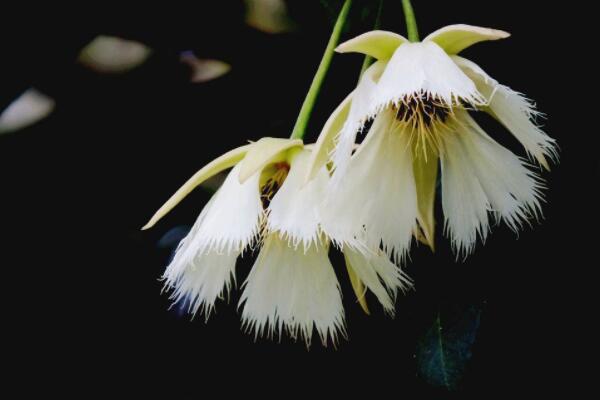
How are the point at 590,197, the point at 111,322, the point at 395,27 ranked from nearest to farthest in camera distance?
the point at 590,197, the point at 395,27, the point at 111,322

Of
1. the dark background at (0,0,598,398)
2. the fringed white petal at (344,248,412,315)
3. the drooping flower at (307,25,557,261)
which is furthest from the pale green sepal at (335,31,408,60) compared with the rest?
the dark background at (0,0,598,398)

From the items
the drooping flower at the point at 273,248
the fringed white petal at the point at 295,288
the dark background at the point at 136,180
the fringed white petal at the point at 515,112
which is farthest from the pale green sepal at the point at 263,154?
the dark background at the point at 136,180

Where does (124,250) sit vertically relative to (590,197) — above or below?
below

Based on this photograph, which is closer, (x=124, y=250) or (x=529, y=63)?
(x=529, y=63)

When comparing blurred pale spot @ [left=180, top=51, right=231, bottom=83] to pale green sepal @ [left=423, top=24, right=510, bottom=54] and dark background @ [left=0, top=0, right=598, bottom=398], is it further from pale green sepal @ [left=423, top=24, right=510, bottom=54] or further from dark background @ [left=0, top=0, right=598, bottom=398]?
pale green sepal @ [left=423, top=24, right=510, bottom=54]

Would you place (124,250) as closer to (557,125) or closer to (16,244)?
(16,244)

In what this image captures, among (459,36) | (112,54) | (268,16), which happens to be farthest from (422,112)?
(112,54)

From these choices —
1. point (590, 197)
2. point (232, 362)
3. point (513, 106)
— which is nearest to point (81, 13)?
point (232, 362)
